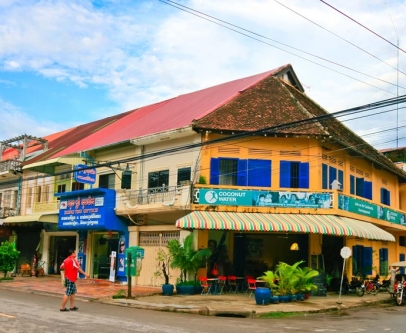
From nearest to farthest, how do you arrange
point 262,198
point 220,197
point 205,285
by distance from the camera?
1. point 205,285
2. point 220,197
3. point 262,198

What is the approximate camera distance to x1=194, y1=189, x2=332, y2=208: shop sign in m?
21.1

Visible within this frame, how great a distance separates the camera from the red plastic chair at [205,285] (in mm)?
20312

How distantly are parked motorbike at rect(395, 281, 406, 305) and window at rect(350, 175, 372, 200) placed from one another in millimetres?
5721

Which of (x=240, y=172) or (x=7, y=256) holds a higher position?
(x=240, y=172)

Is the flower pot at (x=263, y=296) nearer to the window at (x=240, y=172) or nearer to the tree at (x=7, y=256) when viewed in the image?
the window at (x=240, y=172)

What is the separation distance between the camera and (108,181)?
26.6m

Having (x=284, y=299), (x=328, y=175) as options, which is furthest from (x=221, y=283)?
(x=328, y=175)

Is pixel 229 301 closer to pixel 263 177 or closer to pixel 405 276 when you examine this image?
pixel 263 177

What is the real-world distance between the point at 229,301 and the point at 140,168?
29.9 feet

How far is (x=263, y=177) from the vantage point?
21875 millimetres

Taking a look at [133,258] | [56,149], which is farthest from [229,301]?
[56,149]

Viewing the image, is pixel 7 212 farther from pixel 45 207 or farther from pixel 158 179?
pixel 158 179

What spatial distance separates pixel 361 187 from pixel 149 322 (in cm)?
1747

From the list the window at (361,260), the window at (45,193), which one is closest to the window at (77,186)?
the window at (45,193)
